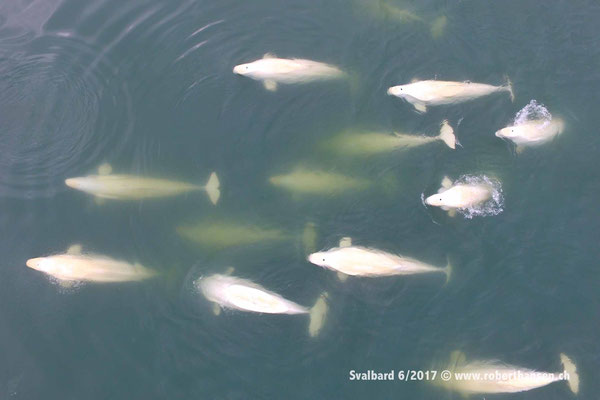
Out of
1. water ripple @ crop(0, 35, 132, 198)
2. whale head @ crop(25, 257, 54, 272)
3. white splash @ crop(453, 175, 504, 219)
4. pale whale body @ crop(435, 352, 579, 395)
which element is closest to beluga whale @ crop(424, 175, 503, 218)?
white splash @ crop(453, 175, 504, 219)

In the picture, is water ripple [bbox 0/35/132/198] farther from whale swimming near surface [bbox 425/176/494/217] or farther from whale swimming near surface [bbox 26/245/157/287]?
whale swimming near surface [bbox 425/176/494/217]

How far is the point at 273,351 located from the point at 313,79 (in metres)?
7.19

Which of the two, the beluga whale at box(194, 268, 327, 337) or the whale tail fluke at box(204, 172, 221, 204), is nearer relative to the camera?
the beluga whale at box(194, 268, 327, 337)

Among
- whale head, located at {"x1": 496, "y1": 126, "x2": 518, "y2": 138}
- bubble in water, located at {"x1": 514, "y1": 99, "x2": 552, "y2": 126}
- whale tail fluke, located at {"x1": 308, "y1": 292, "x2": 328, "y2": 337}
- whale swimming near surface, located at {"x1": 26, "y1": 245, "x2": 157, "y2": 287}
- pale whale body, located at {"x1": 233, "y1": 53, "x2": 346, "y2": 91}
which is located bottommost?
whale tail fluke, located at {"x1": 308, "y1": 292, "x2": 328, "y2": 337}

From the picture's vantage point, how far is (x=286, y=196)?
13.7m

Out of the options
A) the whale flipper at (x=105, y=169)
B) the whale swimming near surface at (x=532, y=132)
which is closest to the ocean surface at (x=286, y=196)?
the whale flipper at (x=105, y=169)

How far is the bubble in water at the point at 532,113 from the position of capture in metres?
14.1

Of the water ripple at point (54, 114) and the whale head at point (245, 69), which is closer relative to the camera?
the water ripple at point (54, 114)

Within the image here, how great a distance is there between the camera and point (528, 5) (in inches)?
601

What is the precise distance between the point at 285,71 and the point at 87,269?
6.98 metres

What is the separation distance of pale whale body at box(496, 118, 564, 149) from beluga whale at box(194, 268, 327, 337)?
Result: 20.0 feet

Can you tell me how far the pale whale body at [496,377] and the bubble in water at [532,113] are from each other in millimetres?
5811

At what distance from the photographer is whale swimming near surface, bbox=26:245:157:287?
42.0ft

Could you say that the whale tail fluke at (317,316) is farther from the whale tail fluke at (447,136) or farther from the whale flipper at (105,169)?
the whale flipper at (105,169)
